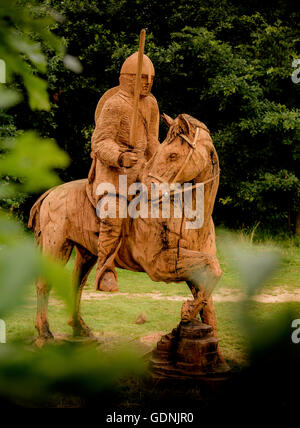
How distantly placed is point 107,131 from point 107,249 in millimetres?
868

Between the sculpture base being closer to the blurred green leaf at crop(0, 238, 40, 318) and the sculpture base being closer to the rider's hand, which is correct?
the rider's hand

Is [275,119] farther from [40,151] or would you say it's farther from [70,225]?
[40,151]

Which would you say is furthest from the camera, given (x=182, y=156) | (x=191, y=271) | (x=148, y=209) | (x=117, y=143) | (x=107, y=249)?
(x=117, y=143)

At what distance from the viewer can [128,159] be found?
370cm

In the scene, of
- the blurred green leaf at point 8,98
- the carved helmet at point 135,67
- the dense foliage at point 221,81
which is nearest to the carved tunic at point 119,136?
the carved helmet at point 135,67

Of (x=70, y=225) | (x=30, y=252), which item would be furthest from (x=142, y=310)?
(x=30, y=252)

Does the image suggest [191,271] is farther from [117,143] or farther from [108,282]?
[117,143]

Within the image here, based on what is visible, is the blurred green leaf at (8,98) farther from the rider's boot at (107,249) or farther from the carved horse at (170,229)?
the rider's boot at (107,249)

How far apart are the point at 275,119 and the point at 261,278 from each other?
1110 centimetres

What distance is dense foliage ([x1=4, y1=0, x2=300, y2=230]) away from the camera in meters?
12.0

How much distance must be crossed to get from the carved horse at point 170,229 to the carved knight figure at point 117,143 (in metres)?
0.13

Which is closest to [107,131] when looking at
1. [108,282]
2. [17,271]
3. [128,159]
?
[128,159]

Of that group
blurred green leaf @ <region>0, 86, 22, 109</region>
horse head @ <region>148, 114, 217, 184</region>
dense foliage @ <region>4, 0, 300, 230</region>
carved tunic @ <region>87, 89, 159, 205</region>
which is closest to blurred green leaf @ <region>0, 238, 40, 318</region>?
blurred green leaf @ <region>0, 86, 22, 109</region>
